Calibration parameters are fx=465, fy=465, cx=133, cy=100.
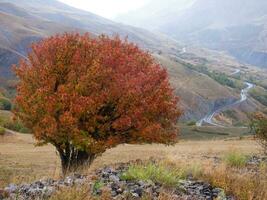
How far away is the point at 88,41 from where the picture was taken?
2750cm

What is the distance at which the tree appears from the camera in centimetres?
2381

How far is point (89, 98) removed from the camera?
Result: 2334cm

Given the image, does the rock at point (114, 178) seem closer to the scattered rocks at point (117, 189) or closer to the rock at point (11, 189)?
the scattered rocks at point (117, 189)

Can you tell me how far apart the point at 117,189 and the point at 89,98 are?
11273 millimetres

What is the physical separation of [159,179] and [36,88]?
1433 cm

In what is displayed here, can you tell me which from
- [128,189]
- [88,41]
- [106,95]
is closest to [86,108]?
[106,95]

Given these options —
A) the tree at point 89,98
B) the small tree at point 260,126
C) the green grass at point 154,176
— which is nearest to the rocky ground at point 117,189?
the green grass at point 154,176

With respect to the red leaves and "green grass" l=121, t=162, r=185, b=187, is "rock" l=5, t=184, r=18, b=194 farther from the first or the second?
the red leaves

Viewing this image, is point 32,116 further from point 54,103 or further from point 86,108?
point 86,108

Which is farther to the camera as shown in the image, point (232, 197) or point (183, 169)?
point (183, 169)

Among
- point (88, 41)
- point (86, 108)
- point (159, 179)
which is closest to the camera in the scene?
point (159, 179)

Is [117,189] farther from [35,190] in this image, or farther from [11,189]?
[11,189]

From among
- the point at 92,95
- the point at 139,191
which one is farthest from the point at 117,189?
the point at 92,95

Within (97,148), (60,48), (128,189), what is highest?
(60,48)
